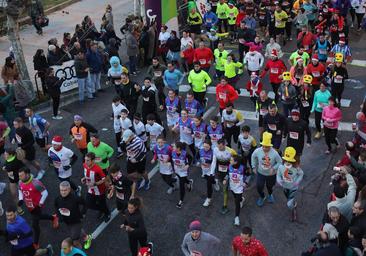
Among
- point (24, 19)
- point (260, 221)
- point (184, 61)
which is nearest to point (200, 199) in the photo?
point (260, 221)

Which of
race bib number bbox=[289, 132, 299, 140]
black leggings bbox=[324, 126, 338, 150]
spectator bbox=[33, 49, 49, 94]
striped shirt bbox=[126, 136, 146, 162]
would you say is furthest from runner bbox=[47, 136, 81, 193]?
black leggings bbox=[324, 126, 338, 150]

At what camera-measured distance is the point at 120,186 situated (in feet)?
30.7

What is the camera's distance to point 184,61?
17.0m

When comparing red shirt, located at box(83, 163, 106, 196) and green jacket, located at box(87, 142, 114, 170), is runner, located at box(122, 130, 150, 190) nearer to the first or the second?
green jacket, located at box(87, 142, 114, 170)

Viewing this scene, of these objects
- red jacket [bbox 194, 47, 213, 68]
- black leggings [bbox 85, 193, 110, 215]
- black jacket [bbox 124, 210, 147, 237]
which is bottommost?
black leggings [bbox 85, 193, 110, 215]

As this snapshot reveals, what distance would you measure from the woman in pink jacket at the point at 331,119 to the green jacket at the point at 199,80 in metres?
3.31

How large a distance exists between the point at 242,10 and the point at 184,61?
14.2 ft

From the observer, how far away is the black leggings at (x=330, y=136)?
1173cm

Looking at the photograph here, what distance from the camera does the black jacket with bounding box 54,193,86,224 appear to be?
871 centimetres

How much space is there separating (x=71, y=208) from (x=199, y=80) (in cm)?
593

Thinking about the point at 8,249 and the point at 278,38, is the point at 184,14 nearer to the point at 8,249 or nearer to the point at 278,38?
the point at 278,38

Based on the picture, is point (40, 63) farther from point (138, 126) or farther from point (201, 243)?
point (201, 243)

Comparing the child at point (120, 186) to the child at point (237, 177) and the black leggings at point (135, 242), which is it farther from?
the child at point (237, 177)

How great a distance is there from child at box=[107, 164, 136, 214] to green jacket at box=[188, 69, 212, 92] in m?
4.67
